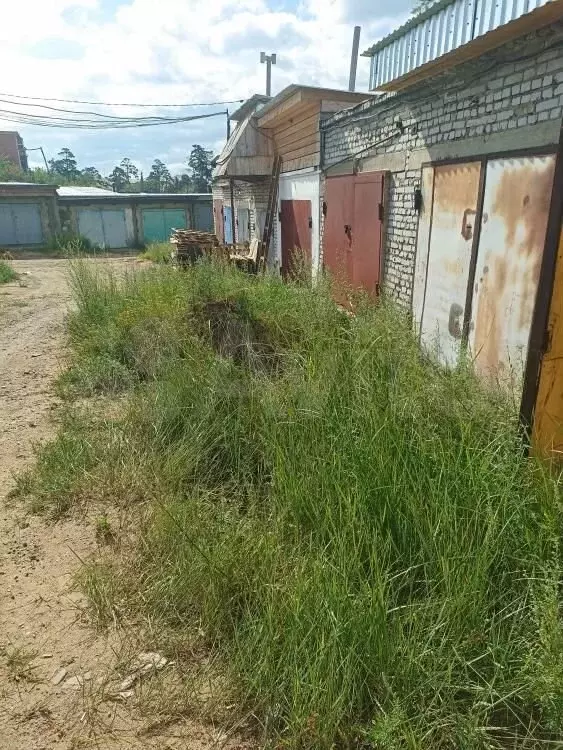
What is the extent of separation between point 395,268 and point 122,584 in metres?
4.64

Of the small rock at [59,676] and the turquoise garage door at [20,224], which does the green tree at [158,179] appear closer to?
the turquoise garage door at [20,224]

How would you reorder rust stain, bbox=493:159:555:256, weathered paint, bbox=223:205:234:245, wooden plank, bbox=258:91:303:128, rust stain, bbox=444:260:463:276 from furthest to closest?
weathered paint, bbox=223:205:234:245
wooden plank, bbox=258:91:303:128
rust stain, bbox=444:260:463:276
rust stain, bbox=493:159:555:256

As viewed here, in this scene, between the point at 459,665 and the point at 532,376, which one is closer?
the point at 459,665

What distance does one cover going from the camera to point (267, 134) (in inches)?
436

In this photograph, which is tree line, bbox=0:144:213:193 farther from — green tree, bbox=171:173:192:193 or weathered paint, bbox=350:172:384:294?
weathered paint, bbox=350:172:384:294

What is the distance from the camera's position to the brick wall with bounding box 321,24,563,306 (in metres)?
3.41

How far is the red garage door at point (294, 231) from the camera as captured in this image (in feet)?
29.6

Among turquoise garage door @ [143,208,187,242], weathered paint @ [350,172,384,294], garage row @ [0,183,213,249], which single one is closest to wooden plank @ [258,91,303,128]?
weathered paint @ [350,172,384,294]

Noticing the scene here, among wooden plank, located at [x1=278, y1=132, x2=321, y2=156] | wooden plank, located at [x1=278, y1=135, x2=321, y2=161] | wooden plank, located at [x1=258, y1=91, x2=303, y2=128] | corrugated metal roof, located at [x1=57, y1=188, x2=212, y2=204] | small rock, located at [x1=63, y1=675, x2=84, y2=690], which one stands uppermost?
wooden plank, located at [x1=258, y1=91, x2=303, y2=128]

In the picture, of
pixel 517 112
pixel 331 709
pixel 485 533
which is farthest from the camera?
pixel 517 112

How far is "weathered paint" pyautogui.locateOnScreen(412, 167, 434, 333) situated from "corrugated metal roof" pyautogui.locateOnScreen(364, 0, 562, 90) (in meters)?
1.00

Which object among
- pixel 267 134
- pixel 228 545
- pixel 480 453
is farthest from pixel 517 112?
pixel 267 134

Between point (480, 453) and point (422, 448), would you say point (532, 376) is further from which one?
point (422, 448)

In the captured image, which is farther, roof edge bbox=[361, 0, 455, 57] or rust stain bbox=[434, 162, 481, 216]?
rust stain bbox=[434, 162, 481, 216]
